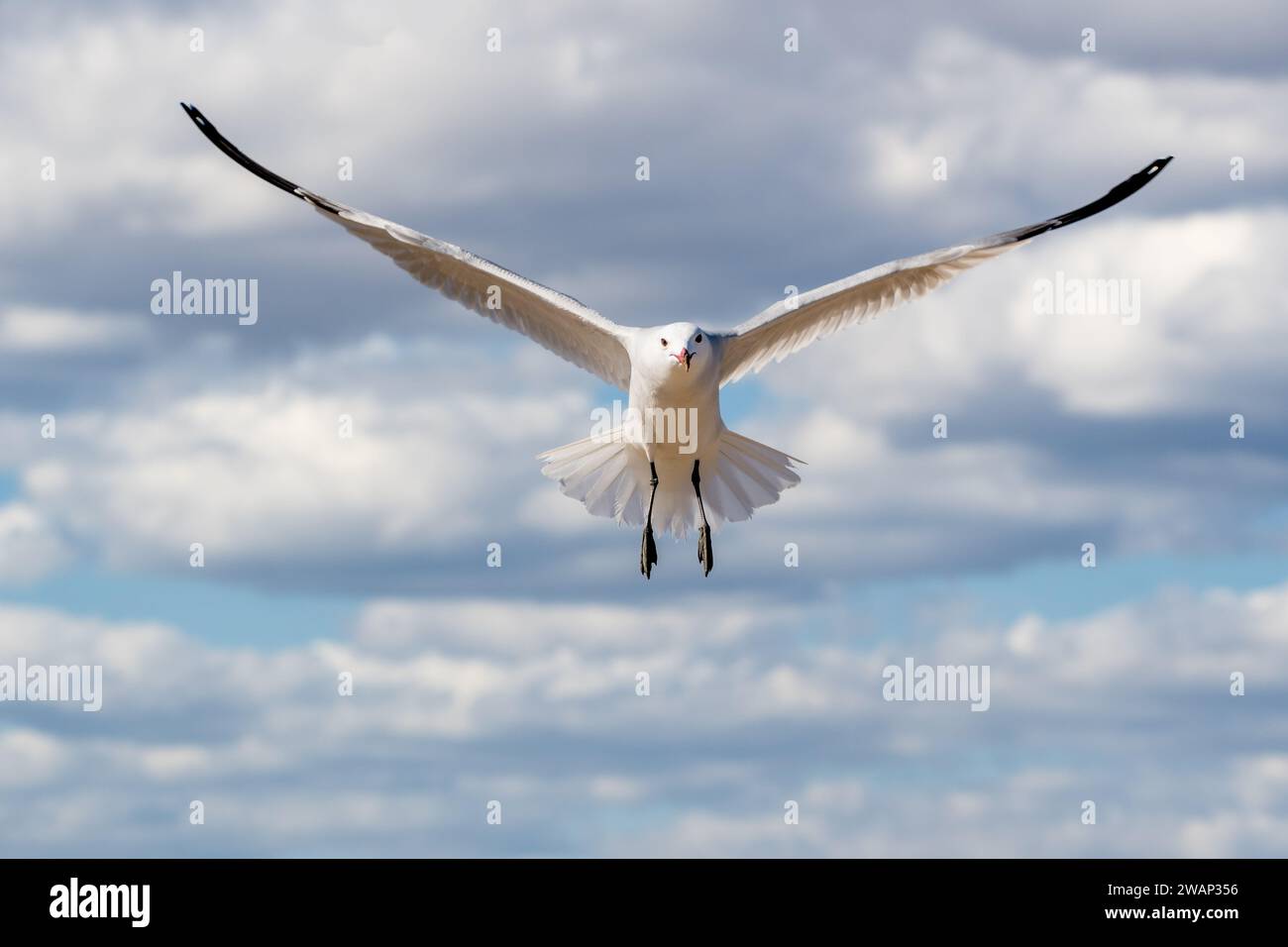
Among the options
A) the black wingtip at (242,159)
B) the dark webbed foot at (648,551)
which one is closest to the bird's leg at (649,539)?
the dark webbed foot at (648,551)

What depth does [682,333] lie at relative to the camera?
689 inches

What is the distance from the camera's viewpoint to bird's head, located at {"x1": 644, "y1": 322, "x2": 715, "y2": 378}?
1739 centimetres

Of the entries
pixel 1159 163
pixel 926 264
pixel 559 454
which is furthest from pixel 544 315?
pixel 1159 163

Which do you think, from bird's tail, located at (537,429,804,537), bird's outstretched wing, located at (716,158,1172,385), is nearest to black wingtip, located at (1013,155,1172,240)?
bird's outstretched wing, located at (716,158,1172,385)

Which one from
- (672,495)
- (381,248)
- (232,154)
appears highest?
(232,154)

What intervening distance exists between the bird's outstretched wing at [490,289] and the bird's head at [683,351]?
0.93 metres

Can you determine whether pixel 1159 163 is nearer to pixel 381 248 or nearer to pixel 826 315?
pixel 826 315

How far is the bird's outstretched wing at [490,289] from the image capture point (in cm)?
1838

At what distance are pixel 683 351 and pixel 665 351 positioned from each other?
0.23 metres

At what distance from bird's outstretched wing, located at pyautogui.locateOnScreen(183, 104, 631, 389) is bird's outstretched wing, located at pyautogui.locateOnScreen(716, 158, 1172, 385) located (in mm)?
1230

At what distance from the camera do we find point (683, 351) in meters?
17.4
